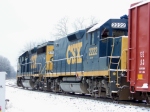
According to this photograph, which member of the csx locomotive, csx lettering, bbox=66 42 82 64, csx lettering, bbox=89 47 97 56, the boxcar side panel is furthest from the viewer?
csx lettering, bbox=66 42 82 64

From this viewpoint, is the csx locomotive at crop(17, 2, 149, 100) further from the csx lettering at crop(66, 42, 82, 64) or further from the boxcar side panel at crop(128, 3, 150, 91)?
the boxcar side panel at crop(128, 3, 150, 91)

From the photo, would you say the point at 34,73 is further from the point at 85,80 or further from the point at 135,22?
the point at 135,22

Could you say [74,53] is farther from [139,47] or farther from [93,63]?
[139,47]

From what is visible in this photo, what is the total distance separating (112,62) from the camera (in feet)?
44.5

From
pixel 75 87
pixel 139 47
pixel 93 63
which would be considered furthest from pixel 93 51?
pixel 139 47

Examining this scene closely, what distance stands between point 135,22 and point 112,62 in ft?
10.8

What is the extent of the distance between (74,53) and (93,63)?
3.79m

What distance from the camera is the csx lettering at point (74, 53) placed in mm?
17933

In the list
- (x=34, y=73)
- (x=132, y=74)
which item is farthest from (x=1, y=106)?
(x=34, y=73)

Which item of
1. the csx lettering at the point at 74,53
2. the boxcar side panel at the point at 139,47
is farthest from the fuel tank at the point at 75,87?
the boxcar side panel at the point at 139,47

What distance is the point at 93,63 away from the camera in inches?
603

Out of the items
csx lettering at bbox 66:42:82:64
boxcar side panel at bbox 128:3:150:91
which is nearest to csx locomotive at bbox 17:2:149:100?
csx lettering at bbox 66:42:82:64

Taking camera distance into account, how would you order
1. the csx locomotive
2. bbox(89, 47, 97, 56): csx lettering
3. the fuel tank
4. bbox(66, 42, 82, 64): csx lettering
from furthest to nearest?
bbox(66, 42, 82, 64): csx lettering → the fuel tank → bbox(89, 47, 97, 56): csx lettering → the csx locomotive

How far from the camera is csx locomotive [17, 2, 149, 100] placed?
1300cm
